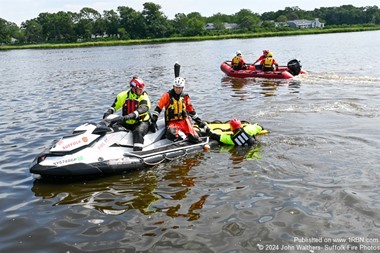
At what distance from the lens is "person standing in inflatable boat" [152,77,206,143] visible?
8.99 meters

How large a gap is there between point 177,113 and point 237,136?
66.1 inches

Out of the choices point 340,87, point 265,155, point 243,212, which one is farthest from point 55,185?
point 340,87

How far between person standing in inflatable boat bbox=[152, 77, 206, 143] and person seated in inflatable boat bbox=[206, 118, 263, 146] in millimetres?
734

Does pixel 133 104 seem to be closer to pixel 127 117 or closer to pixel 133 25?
pixel 127 117

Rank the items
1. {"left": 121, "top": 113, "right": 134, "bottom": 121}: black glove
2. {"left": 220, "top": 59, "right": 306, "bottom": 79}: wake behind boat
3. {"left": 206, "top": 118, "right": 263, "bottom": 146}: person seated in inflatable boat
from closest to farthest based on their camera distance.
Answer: {"left": 121, "top": 113, "right": 134, "bottom": 121}: black glove → {"left": 206, "top": 118, "right": 263, "bottom": 146}: person seated in inflatable boat → {"left": 220, "top": 59, "right": 306, "bottom": 79}: wake behind boat

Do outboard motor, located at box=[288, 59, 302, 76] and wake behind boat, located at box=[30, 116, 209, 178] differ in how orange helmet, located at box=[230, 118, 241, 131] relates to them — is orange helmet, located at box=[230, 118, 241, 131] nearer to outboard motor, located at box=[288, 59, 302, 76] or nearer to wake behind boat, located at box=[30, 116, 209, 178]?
wake behind boat, located at box=[30, 116, 209, 178]

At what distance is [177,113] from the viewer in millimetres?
9125

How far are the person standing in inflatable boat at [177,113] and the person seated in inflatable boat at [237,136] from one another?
28.9 inches

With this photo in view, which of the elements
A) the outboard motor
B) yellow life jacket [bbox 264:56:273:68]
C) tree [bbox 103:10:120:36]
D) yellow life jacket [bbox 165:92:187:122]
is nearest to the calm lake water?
yellow life jacket [bbox 165:92:187:122]

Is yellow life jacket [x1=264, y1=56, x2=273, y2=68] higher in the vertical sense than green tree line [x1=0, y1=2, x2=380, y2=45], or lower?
lower

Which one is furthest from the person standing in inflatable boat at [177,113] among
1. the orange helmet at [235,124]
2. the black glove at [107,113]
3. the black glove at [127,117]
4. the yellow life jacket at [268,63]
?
the yellow life jacket at [268,63]

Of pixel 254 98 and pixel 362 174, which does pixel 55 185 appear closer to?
pixel 362 174

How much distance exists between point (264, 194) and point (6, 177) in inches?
208

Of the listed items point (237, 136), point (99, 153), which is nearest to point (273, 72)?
point (237, 136)
